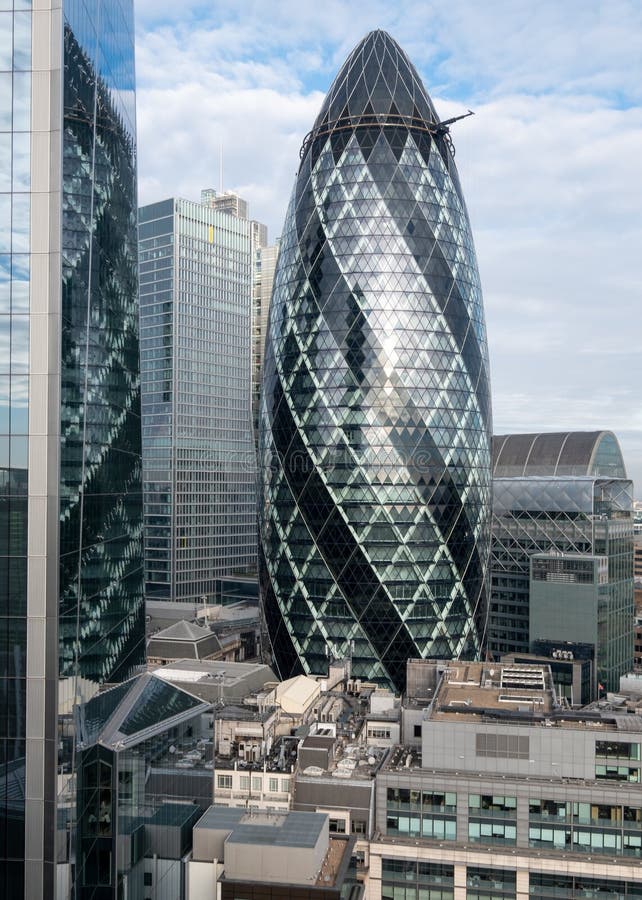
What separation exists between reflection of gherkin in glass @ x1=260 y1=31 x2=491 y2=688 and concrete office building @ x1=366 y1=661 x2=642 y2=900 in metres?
31.7

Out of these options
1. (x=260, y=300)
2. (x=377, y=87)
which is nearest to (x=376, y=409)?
(x=377, y=87)

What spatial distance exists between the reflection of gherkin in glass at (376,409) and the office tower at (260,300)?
252 feet

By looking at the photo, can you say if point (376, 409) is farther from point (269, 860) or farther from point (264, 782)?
point (269, 860)

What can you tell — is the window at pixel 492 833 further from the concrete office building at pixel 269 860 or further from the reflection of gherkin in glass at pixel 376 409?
the reflection of gherkin in glass at pixel 376 409

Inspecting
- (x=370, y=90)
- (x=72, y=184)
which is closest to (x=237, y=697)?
(x=72, y=184)

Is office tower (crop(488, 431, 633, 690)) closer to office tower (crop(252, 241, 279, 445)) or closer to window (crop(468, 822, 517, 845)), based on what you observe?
window (crop(468, 822, 517, 845))

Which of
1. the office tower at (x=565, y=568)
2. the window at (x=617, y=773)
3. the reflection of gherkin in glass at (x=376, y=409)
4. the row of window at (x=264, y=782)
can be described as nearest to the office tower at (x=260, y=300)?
the office tower at (x=565, y=568)

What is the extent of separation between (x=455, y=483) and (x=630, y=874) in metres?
40.9

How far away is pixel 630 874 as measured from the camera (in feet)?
121

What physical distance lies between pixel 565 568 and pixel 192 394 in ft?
221

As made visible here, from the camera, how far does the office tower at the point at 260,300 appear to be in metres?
157

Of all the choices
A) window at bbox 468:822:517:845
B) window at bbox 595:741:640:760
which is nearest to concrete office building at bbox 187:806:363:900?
window at bbox 468:822:517:845

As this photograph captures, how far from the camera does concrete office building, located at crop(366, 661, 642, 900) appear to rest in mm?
37594

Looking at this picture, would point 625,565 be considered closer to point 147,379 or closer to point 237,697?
point 237,697
